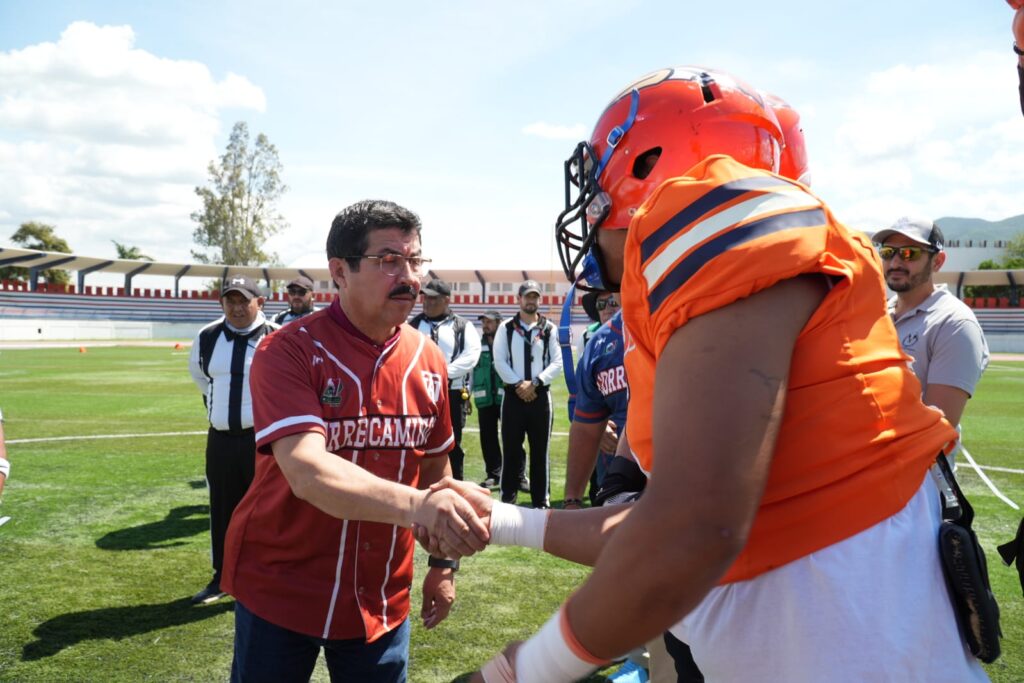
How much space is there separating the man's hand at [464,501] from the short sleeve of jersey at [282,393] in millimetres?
639

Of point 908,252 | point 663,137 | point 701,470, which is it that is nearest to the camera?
point 701,470

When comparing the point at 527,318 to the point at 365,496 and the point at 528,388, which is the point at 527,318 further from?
the point at 365,496

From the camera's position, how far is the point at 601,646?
3.95ft

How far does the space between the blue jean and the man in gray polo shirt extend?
148 inches

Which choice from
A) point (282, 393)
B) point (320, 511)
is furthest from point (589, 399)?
point (282, 393)

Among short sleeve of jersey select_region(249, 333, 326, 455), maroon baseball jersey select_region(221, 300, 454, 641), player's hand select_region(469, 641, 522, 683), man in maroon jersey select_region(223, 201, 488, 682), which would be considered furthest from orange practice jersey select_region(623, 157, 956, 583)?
maroon baseball jersey select_region(221, 300, 454, 641)

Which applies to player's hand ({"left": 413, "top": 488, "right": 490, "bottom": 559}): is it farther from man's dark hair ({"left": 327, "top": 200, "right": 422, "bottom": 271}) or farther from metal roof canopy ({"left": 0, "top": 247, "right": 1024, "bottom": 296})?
metal roof canopy ({"left": 0, "top": 247, "right": 1024, "bottom": 296})

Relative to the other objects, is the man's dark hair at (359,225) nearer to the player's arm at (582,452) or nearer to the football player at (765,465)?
the football player at (765,465)

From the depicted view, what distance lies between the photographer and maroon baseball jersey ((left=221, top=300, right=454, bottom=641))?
2928mm

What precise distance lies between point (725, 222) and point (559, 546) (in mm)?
1057

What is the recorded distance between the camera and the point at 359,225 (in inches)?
128

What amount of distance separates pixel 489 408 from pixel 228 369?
501 centimetres

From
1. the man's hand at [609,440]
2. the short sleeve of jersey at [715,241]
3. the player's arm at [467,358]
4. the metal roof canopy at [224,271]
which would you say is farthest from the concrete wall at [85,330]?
the short sleeve of jersey at [715,241]

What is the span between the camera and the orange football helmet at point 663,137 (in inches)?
71.0
